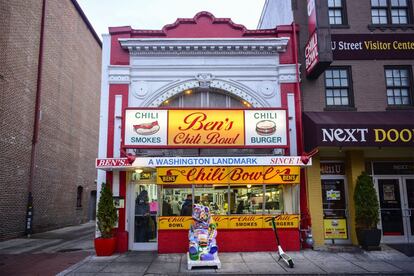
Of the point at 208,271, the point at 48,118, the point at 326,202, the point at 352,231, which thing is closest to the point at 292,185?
the point at 326,202

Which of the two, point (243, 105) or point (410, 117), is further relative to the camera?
point (243, 105)

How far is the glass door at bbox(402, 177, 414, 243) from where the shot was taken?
13.3 meters

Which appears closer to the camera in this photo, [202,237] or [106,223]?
[202,237]

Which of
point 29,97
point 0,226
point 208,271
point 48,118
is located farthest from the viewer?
point 48,118

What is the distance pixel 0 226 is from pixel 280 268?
1171 cm

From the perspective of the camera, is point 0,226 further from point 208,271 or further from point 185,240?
point 208,271

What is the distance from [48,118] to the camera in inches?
758

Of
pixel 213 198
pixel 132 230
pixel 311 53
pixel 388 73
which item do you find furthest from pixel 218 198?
pixel 388 73

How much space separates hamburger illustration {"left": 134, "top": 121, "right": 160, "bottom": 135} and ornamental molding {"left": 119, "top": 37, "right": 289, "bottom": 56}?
3070 millimetres

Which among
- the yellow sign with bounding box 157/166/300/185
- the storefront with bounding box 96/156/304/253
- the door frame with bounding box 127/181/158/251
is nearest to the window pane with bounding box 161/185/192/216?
the storefront with bounding box 96/156/304/253

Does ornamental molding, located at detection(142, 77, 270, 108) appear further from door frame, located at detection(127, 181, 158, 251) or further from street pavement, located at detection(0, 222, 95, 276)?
street pavement, located at detection(0, 222, 95, 276)

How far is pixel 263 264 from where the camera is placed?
1037cm

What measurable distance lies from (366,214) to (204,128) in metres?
6.09

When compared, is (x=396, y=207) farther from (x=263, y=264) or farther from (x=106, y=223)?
(x=106, y=223)
